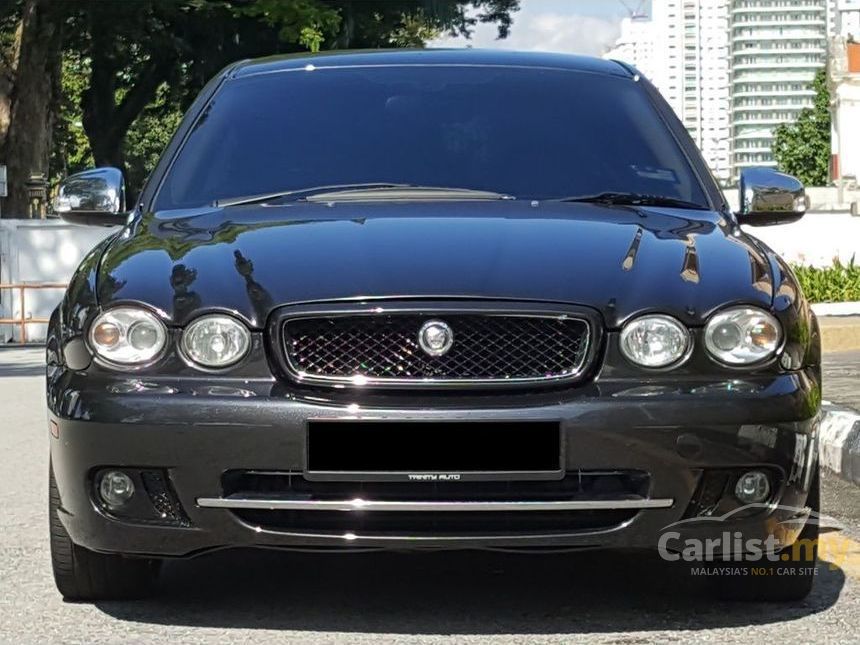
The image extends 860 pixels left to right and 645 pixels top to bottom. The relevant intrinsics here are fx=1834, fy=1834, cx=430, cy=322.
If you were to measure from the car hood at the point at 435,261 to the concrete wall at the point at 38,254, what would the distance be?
72.4 ft

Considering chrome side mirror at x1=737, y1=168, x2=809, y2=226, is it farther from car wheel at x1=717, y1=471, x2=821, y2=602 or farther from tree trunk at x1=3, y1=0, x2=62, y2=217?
tree trunk at x1=3, y1=0, x2=62, y2=217

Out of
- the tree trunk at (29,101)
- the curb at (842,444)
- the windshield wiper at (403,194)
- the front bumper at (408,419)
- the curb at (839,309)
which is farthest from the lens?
the tree trunk at (29,101)

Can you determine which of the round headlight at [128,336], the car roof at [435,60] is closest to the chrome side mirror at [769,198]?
the car roof at [435,60]

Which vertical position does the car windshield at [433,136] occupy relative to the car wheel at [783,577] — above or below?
above

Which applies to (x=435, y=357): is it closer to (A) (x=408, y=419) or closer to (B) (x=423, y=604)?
(A) (x=408, y=419)

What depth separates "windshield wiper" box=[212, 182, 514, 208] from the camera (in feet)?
17.0

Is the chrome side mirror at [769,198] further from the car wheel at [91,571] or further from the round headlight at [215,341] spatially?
the car wheel at [91,571]

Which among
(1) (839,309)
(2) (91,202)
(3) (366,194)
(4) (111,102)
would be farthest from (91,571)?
(4) (111,102)

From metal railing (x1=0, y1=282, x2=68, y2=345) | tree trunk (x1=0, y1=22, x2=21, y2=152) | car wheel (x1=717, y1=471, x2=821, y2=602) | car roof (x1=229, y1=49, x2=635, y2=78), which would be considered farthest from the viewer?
tree trunk (x1=0, y1=22, x2=21, y2=152)

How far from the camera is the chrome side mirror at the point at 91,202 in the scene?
228 inches

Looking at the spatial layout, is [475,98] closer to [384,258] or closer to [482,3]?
[384,258]

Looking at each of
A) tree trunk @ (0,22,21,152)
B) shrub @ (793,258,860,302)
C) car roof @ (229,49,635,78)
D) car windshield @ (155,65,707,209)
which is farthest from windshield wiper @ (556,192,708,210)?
tree trunk @ (0,22,21,152)

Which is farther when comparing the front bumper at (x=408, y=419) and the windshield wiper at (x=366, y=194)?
the windshield wiper at (x=366, y=194)

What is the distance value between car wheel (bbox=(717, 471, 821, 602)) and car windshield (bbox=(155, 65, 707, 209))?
1.15 metres
